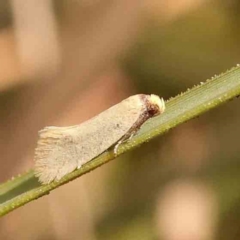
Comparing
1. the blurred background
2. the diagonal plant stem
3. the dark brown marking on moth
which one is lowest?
the diagonal plant stem

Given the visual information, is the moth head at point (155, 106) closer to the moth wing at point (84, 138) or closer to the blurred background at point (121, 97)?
the moth wing at point (84, 138)

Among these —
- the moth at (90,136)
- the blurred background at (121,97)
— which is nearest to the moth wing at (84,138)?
the moth at (90,136)

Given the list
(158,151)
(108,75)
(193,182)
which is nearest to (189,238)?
(193,182)

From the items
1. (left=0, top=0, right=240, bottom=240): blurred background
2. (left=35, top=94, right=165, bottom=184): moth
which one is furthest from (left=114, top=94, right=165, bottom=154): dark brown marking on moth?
(left=0, top=0, right=240, bottom=240): blurred background

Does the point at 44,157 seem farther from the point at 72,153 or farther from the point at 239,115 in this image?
the point at 239,115

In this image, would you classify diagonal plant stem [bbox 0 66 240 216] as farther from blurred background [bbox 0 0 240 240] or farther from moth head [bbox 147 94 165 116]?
blurred background [bbox 0 0 240 240]

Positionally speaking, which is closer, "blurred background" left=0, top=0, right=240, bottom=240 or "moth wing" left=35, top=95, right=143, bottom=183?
"moth wing" left=35, top=95, right=143, bottom=183
